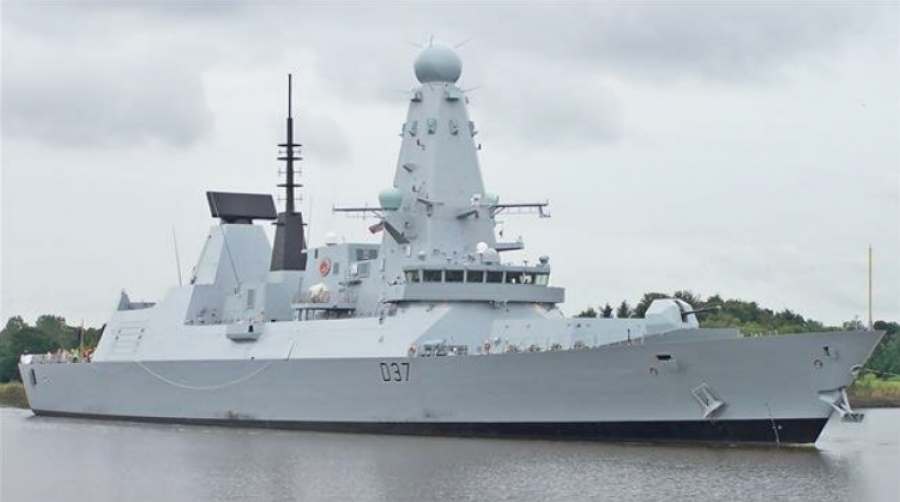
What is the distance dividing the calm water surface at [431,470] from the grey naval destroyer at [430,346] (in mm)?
837

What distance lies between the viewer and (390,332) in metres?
37.6

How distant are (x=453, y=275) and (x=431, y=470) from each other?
914 cm

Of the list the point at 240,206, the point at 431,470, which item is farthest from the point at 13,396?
the point at 431,470

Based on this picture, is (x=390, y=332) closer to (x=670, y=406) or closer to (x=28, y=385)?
(x=670, y=406)

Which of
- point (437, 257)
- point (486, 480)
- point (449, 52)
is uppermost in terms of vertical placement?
point (449, 52)

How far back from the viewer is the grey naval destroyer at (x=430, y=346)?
32125 mm

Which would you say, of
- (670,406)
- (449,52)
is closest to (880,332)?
(670,406)

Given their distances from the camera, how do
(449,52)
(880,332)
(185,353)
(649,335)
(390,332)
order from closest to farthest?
(880,332) < (649,335) < (390,332) < (449,52) < (185,353)

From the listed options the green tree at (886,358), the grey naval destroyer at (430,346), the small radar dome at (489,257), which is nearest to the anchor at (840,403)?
the grey naval destroyer at (430,346)

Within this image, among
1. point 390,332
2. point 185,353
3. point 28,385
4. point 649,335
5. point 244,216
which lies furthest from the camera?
point 28,385

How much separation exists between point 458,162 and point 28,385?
21.2 metres

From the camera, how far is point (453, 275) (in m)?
37.8

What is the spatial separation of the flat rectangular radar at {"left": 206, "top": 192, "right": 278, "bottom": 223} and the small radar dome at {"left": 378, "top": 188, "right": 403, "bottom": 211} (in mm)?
9498

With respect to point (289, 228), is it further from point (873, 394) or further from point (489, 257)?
point (873, 394)
